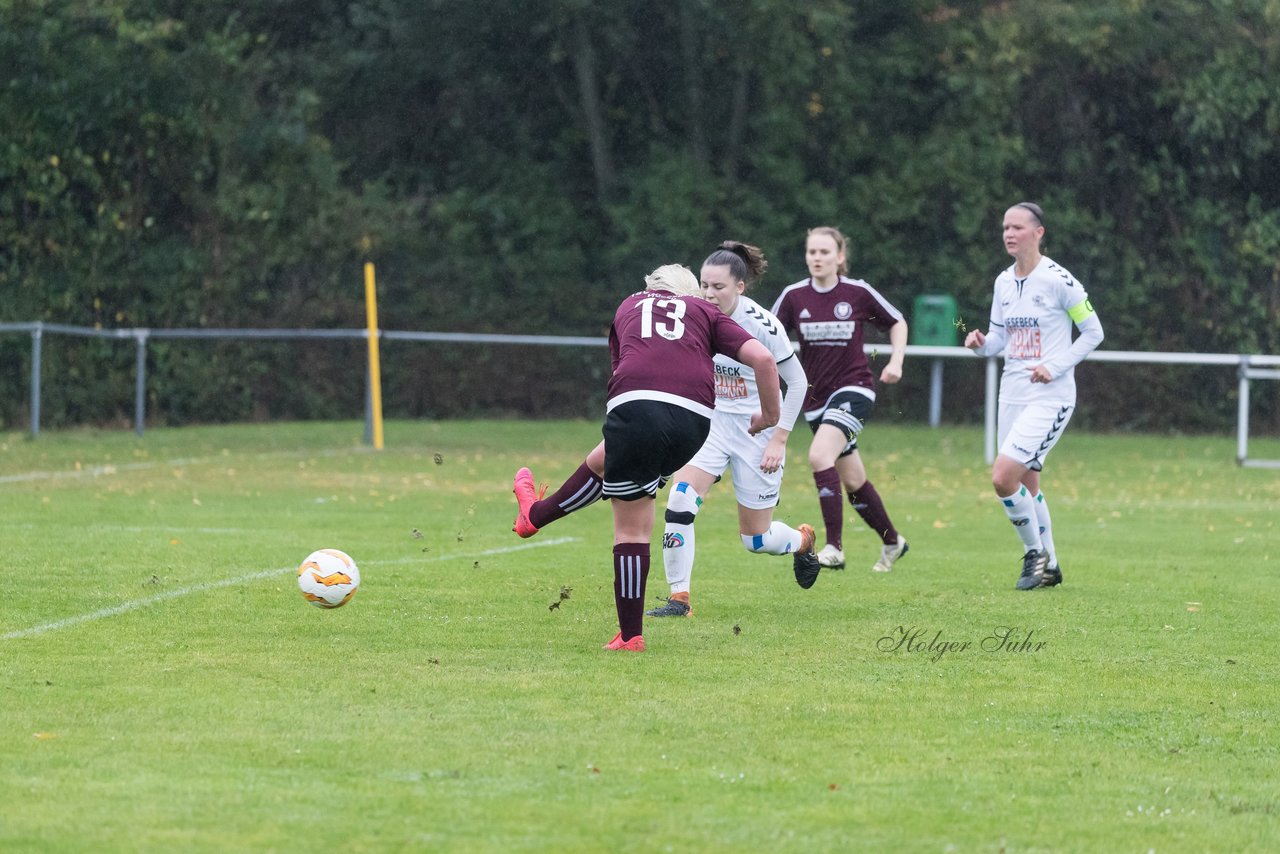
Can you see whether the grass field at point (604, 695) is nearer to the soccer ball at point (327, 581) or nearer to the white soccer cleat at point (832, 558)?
the soccer ball at point (327, 581)

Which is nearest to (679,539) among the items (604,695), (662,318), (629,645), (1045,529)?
(629,645)

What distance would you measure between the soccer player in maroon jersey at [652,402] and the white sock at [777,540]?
1526mm

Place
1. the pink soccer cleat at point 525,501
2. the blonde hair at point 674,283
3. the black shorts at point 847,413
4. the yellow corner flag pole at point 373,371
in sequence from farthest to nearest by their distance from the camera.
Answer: the yellow corner flag pole at point 373,371 → the black shorts at point 847,413 → the pink soccer cleat at point 525,501 → the blonde hair at point 674,283

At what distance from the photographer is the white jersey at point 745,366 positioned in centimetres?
889

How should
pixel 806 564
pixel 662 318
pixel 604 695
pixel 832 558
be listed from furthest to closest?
pixel 832 558 → pixel 806 564 → pixel 662 318 → pixel 604 695

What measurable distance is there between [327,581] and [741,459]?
2.24 m

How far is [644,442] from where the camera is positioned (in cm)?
761

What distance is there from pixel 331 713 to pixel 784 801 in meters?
1.79

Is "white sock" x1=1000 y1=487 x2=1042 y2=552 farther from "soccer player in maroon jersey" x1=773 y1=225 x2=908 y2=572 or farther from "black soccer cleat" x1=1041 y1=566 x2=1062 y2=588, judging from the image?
"soccer player in maroon jersey" x1=773 y1=225 x2=908 y2=572

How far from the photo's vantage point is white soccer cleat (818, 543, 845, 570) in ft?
36.3

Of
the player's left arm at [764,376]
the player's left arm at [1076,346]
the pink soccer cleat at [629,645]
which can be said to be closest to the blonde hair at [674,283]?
the player's left arm at [764,376]

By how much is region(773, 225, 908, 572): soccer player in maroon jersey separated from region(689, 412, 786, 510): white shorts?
160cm

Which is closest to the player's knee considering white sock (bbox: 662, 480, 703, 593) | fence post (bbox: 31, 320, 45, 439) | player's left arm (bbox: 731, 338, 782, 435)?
white sock (bbox: 662, 480, 703, 593)

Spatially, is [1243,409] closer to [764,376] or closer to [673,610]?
Result: [673,610]
